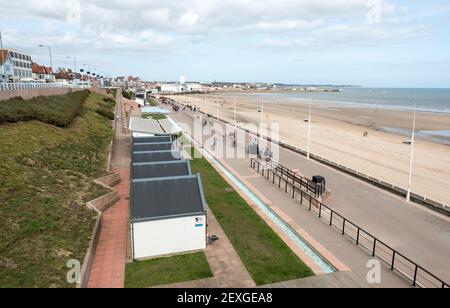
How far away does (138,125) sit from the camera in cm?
2959

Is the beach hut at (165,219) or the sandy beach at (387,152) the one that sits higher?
the beach hut at (165,219)

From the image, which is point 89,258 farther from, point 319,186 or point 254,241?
point 319,186

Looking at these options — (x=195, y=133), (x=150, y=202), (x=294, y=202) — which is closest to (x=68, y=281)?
(x=150, y=202)

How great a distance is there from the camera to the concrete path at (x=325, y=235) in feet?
35.2

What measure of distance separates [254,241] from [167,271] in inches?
142

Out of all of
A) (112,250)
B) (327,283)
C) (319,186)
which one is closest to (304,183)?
(319,186)

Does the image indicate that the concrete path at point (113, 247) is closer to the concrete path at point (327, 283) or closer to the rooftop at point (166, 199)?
the rooftop at point (166, 199)

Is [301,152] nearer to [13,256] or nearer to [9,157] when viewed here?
[9,157]

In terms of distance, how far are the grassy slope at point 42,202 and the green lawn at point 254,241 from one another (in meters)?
5.34

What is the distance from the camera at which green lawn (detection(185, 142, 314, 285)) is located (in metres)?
10.5

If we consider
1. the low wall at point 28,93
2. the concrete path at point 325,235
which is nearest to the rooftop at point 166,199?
the concrete path at point 325,235

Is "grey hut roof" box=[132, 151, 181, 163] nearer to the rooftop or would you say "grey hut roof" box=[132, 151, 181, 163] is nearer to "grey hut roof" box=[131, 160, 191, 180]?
"grey hut roof" box=[131, 160, 191, 180]

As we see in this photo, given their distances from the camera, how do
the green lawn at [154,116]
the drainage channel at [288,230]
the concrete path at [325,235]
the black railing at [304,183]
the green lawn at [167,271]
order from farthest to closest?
the green lawn at [154,116] → the black railing at [304,183] → the drainage channel at [288,230] → the concrete path at [325,235] → the green lawn at [167,271]

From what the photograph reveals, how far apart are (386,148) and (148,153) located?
90.5 feet
